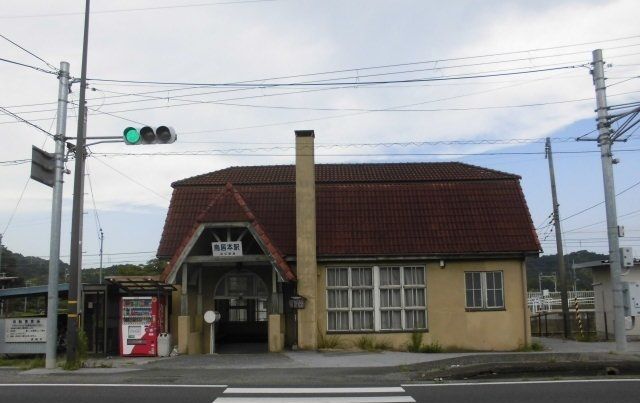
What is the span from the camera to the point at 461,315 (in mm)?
20594

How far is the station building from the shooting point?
20.0 meters

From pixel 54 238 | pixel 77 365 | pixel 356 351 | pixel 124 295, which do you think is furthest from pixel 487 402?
pixel 124 295

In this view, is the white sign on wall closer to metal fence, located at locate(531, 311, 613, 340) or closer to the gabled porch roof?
the gabled porch roof

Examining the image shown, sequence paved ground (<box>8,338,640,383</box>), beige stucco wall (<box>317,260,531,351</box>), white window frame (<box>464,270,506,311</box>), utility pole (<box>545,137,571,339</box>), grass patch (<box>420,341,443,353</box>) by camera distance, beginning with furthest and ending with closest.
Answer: utility pole (<box>545,137,571,339</box>) → white window frame (<box>464,270,506,311</box>) → beige stucco wall (<box>317,260,531,351</box>) → grass patch (<box>420,341,443,353</box>) → paved ground (<box>8,338,640,383</box>)

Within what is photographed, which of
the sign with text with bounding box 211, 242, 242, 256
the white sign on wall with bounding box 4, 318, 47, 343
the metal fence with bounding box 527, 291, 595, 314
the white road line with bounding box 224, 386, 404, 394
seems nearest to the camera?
the white road line with bounding box 224, 386, 404, 394

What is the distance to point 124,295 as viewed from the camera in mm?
19844

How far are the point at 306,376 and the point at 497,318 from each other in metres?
9.23

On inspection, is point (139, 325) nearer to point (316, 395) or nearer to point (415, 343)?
point (415, 343)

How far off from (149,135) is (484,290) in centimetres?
1214

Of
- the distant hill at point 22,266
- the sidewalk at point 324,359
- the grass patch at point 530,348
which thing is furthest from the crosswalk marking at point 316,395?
the distant hill at point 22,266

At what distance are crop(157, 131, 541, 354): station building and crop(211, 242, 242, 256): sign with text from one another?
7 cm

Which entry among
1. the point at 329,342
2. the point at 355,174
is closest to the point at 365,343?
the point at 329,342

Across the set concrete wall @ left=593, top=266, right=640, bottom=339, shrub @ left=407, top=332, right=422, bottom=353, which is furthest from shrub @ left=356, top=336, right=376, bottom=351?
concrete wall @ left=593, top=266, right=640, bottom=339

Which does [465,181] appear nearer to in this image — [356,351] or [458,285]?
[458,285]
